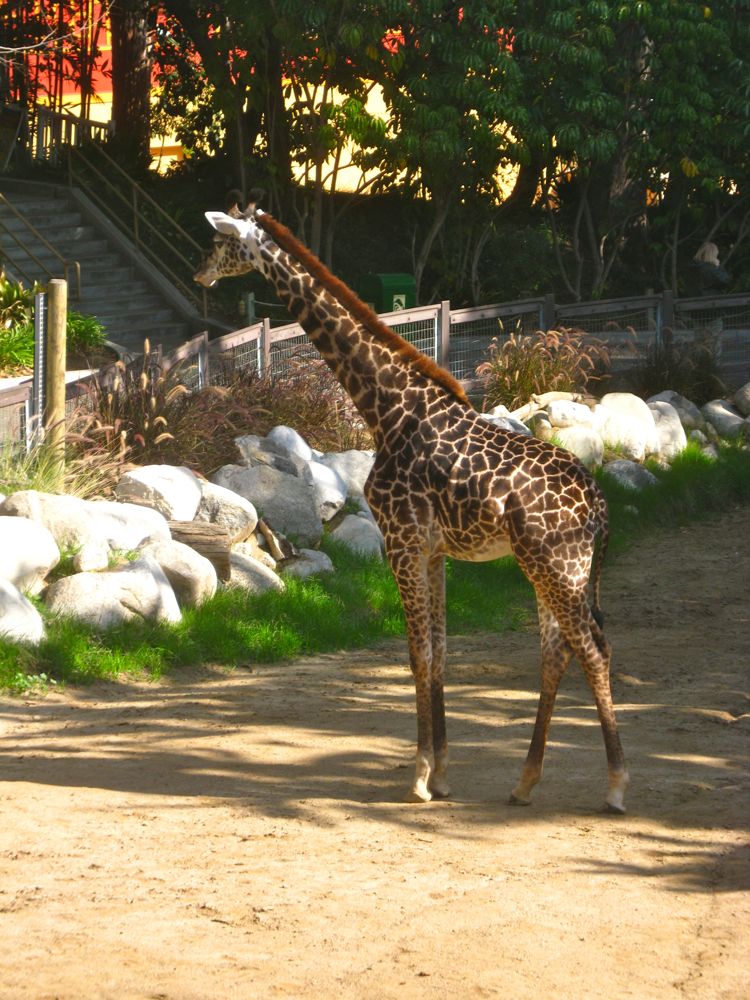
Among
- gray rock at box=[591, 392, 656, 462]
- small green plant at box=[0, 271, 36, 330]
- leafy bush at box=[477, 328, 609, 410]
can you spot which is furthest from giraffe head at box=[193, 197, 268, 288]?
small green plant at box=[0, 271, 36, 330]

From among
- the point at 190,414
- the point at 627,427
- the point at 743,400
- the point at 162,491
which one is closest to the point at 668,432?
the point at 627,427

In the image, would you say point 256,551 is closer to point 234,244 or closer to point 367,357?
point 234,244

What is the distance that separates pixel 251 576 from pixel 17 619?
2327mm

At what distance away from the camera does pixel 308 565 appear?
1134cm

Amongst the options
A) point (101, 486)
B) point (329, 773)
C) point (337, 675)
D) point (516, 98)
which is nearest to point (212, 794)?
point (329, 773)

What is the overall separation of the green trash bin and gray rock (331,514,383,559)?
936 centimetres

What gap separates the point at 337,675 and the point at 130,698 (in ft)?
5.06

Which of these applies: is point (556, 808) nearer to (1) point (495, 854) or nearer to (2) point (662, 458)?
(1) point (495, 854)

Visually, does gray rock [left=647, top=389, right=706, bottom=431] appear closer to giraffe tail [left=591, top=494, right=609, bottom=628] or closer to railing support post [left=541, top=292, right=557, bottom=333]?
railing support post [left=541, top=292, right=557, bottom=333]

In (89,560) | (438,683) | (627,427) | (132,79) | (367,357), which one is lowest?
(438,683)

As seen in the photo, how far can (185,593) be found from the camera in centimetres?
1016

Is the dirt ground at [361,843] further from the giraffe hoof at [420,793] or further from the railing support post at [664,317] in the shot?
the railing support post at [664,317]

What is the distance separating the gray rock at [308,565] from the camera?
1125cm

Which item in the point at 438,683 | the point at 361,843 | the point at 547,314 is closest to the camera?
the point at 361,843
